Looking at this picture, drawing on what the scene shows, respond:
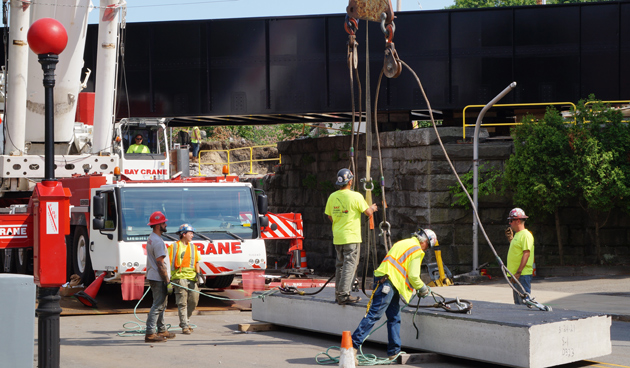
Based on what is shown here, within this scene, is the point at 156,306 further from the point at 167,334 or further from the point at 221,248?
the point at 221,248

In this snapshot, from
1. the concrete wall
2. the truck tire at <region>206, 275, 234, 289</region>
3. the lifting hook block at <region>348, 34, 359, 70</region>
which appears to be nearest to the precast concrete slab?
the lifting hook block at <region>348, 34, 359, 70</region>

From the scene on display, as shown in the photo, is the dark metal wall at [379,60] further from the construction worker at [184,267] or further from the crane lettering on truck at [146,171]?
the construction worker at [184,267]

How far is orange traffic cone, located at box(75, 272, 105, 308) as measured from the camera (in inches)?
547

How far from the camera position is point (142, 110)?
22984 millimetres

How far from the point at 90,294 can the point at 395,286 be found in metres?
7.35

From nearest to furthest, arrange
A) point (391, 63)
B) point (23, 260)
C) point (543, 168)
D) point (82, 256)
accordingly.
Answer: point (391, 63)
point (82, 256)
point (543, 168)
point (23, 260)

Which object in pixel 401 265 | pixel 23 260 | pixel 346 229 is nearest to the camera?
pixel 401 265

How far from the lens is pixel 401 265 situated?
8.97 m

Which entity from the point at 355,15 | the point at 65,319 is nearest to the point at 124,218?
the point at 65,319

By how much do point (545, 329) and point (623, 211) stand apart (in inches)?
412

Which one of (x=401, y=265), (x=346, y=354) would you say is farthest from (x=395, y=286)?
(x=346, y=354)

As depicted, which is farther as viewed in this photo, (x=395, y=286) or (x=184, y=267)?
(x=184, y=267)

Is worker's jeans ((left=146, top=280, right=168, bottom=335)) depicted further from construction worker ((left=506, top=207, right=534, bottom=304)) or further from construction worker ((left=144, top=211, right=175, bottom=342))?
construction worker ((left=506, top=207, right=534, bottom=304))

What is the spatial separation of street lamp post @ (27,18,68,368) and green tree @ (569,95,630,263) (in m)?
12.1
